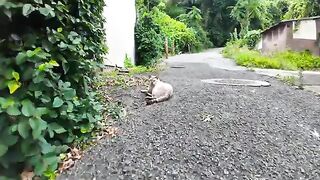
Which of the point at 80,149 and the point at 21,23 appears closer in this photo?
the point at 21,23

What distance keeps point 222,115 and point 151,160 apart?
1.18 m

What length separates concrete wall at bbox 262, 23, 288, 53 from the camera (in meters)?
13.2

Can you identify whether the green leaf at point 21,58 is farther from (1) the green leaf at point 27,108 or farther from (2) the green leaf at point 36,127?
(2) the green leaf at point 36,127

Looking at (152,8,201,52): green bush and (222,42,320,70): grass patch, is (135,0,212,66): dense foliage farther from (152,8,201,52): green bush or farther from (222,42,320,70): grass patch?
(222,42,320,70): grass patch

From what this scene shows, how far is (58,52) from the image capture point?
7.84 feet

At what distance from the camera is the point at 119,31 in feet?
27.0

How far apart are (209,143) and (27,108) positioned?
1531mm

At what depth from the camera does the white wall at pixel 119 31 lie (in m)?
7.80

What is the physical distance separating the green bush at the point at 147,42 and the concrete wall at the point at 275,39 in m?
6.55

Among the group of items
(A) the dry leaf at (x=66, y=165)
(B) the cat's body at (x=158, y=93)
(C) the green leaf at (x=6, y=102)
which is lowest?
(A) the dry leaf at (x=66, y=165)

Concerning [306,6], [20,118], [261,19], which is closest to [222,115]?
[20,118]

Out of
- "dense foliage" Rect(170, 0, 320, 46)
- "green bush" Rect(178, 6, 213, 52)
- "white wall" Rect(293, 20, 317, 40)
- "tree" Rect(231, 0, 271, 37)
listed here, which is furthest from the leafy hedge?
"green bush" Rect(178, 6, 213, 52)

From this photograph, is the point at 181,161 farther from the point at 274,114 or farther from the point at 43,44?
the point at 274,114

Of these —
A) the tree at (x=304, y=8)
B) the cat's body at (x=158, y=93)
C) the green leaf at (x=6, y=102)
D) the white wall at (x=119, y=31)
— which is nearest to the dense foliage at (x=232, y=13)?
the tree at (x=304, y=8)
